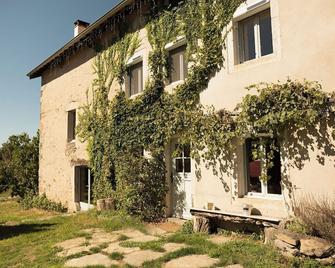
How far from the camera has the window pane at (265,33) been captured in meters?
6.75

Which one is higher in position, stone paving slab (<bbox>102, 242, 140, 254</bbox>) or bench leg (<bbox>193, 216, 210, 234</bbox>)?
bench leg (<bbox>193, 216, 210, 234</bbox>)

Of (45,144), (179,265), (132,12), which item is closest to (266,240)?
(179,265)

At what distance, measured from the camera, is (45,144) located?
15.8 m

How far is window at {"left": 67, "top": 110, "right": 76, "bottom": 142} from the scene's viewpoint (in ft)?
45.8

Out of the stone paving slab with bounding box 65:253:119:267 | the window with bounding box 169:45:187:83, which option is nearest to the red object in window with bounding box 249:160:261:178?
the window with bounding box 169:45:187:83

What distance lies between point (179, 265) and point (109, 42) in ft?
28.9

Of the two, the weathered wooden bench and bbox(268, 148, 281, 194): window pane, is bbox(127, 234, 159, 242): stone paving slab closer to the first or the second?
the weathered wooden bench

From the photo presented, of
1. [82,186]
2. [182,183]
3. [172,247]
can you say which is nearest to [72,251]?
[172,247]

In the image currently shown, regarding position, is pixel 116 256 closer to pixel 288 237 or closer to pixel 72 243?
pixel 72 243

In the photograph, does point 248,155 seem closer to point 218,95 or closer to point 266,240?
point 218,95

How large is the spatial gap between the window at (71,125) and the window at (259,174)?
9.14 meters

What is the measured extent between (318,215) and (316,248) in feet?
2.47

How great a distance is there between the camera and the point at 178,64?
8812 mm

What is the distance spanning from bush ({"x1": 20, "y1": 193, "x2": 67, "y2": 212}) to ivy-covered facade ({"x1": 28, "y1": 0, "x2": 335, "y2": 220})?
7.41 ft
